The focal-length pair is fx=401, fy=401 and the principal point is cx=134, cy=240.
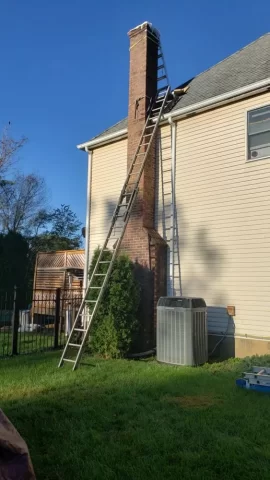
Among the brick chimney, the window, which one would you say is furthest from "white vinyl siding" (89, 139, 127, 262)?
the window

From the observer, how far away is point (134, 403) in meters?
4.77

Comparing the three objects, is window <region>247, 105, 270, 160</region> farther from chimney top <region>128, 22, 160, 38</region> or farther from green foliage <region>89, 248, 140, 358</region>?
Answer: chimney top <region>128, 22, 160, 38</region>

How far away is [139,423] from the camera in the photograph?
4117 millimetres

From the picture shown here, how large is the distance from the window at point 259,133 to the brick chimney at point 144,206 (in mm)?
2375

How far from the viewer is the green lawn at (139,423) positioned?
3182mm

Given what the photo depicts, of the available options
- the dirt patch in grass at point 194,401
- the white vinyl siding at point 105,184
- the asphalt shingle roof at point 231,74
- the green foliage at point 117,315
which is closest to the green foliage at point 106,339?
the green foliage at point 117,315

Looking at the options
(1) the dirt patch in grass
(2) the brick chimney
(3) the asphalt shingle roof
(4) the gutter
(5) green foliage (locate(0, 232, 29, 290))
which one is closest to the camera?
(1) the dirt patch in grass

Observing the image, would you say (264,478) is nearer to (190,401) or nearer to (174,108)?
(190,401)

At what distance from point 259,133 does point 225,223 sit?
1.89 meters

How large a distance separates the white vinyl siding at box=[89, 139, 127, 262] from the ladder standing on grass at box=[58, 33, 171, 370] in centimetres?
67

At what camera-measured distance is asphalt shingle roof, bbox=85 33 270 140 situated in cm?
851

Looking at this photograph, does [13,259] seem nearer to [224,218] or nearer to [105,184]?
[105,184]

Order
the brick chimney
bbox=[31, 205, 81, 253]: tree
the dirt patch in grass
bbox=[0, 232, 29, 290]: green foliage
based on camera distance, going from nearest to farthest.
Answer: the dirt patch in grass, the brick chimney, bbox=[0, 232, 29, 290]: green foliage, bbox=[31, 205, 81, 253]: tree

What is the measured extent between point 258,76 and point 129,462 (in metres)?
7.53
